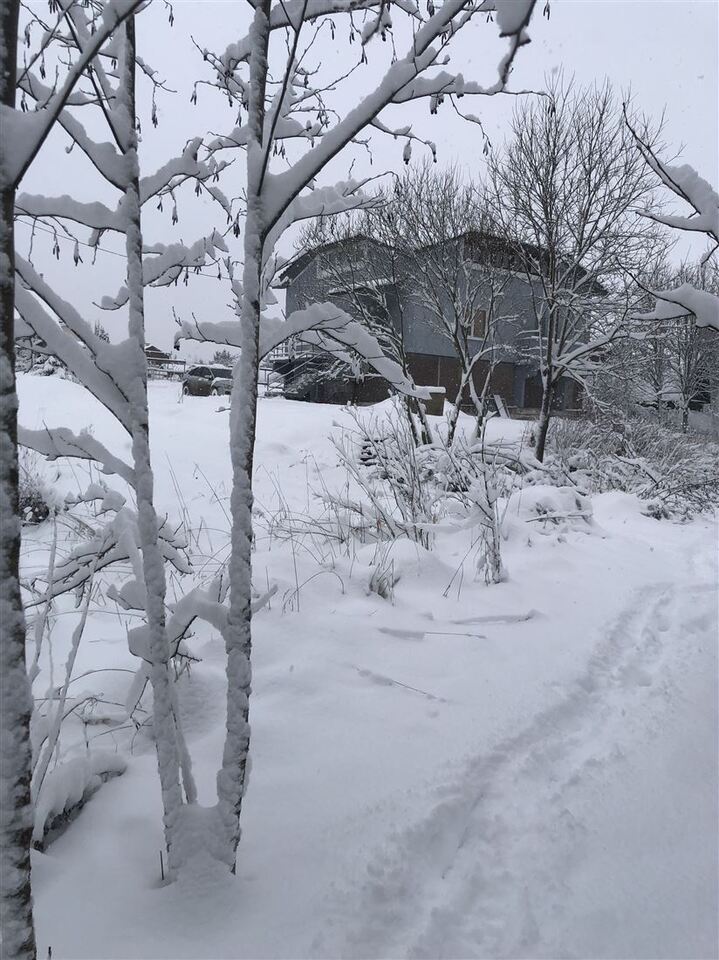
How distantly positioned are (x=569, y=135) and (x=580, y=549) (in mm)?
8791

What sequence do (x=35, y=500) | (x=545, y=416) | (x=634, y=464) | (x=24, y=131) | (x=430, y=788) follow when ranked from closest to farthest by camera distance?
(x=24, y=131), (x=430, y=788), (x=35, y=500), (x=634, y=464), (x=545, y=416)

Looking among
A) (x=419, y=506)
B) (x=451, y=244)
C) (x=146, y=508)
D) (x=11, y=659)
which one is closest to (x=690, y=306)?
(x=146, y=508)

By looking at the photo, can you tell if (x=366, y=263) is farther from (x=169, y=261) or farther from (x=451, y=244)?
(x=169, y=261)

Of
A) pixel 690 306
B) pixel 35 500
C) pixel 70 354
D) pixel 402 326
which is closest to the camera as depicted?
pixel 70 354

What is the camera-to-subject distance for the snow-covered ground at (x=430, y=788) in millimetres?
1186

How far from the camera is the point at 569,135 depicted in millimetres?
9953

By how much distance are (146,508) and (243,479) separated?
0.20 meters

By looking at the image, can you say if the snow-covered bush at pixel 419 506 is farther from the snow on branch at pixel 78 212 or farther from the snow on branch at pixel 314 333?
the snow on branch at pixel 78 212

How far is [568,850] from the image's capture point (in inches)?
57.1

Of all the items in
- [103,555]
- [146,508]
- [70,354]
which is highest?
[70,354]

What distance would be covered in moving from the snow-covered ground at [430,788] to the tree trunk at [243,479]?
216mm

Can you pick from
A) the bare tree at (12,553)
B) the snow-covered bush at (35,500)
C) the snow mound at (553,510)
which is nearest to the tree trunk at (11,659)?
the bare tree at (12,553)

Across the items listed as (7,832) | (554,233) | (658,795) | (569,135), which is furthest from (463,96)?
(569,135)

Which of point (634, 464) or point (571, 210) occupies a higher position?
point (571, 210)
